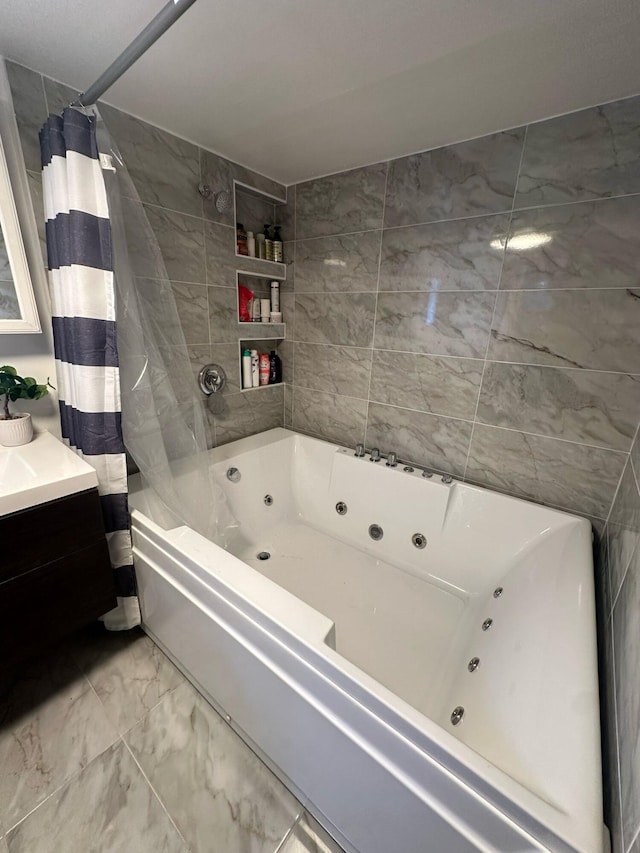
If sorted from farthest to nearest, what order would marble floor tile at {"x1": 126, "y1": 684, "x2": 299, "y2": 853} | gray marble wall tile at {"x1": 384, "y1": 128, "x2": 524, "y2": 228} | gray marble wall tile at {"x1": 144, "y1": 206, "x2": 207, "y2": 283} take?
gray marble wall tile at {"x1": 144, "y1": 206, "x2": 207, "y2": 283} < gray marble wall tile at {"x1": 384, "y1": 128, "x2": 524, "y2": 228} < marble floor tile at {"x1": 126, "y1": 684, "x2": 299, "y2": 853}

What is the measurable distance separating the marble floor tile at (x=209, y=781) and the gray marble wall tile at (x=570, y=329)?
1.68m

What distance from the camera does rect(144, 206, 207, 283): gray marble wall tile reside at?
1.40 meters

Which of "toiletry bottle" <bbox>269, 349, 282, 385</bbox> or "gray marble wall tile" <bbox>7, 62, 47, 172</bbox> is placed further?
"toiletry bottle" <bbox>269, 349, 282, 385</bbox>

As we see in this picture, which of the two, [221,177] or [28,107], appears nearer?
[28,107]

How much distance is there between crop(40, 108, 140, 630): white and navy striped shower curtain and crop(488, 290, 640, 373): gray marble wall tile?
1.43 meters

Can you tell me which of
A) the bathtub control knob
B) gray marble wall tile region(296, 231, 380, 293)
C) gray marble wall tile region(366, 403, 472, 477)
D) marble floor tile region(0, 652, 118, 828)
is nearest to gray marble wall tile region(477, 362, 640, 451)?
gray marble wall tile region(366, 403, 472, 477)

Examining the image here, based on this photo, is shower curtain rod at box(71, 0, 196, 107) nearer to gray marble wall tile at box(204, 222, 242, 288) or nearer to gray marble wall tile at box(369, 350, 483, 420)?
gray marble wall tile at box(204, 222, 242, 288)

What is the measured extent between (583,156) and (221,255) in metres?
1.45

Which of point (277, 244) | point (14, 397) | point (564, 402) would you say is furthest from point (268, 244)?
point (564, 402)

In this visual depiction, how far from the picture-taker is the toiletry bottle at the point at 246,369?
1886mm

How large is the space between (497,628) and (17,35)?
2.22 metres

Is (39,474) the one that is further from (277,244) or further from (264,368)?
(277,244)

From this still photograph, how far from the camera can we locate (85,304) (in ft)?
3.28

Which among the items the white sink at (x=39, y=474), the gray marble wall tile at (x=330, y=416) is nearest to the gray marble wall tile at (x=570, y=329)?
the gray marble wall tile at (x=330, y=416)
